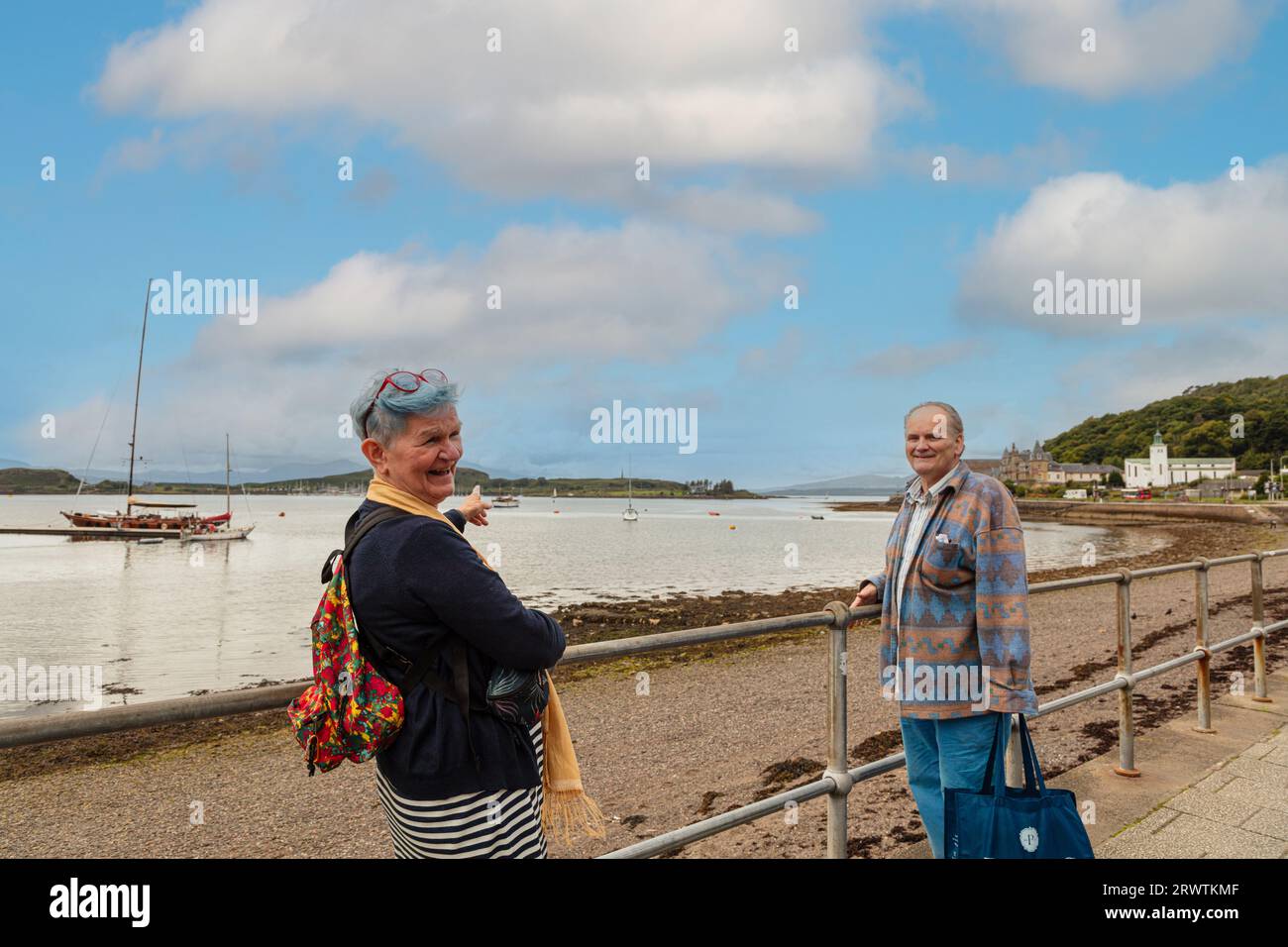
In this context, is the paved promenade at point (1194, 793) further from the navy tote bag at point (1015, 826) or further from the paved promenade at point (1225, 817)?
the navy tote bag at point (1015, 826)

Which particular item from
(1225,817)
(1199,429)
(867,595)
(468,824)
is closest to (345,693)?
(468,824)

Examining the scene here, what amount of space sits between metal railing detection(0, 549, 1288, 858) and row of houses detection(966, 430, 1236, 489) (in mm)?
119241

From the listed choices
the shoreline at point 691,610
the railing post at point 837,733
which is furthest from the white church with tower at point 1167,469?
the railing post at point 837,733

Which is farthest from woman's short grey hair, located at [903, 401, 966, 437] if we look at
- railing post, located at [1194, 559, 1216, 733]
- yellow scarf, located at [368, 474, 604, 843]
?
railing post, located at [1194, 559, 1216, 733]

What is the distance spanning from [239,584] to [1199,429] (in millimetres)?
152476

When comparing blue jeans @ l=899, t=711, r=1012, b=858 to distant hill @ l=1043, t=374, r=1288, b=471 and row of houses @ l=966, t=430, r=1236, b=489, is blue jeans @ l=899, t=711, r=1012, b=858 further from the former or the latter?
distant hill @ l=1043, t=374, r=1288, b=471

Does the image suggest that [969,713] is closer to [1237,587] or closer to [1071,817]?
[1071,817]

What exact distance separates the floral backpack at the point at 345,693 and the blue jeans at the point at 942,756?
1.93 meters

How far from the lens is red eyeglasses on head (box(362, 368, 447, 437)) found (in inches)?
72.7

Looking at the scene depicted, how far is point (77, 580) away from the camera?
126ft

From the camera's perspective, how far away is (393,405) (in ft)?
5.95

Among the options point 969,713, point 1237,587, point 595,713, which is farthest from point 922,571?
point 1237,587

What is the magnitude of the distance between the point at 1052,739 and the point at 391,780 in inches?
285

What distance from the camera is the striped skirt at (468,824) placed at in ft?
5.81
